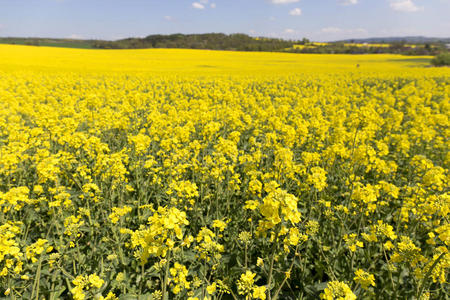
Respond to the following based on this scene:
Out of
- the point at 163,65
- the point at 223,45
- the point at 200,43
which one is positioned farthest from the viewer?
the point at 223,45

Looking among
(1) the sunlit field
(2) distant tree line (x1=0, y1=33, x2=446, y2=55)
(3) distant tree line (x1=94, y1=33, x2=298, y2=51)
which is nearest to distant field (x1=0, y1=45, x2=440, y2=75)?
(1) the sunlit field

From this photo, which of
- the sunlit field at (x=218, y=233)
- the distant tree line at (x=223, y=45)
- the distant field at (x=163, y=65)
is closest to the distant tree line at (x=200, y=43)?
the distant tree line at (x=223, y=45)

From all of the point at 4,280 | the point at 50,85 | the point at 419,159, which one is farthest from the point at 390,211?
the point at 50,85

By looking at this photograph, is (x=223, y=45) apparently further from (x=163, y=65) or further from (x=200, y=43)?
(x=163, y=65)

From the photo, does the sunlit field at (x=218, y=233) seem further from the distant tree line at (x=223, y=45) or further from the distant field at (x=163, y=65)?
the distant tree line at (x=223, y=45)

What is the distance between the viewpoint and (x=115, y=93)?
51.4 ft

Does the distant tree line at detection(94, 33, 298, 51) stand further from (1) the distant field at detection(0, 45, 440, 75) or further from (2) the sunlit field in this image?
(2) the sunlit field

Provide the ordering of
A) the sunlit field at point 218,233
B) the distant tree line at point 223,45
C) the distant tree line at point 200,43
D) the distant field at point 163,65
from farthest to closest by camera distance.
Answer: the distant tree line at point 200,43 < the distant tree line at point 223,45 < the distant field at point 163,65 < the sunlit field at point 218,233

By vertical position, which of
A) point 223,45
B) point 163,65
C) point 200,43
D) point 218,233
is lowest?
point 218,233

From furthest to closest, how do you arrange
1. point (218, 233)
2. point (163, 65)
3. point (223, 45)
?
point (223, 45) → point (163, 65) → point (218, 233)

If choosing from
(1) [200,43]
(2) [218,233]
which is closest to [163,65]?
(2) [218,233]

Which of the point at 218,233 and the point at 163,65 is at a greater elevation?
the point at 163,65

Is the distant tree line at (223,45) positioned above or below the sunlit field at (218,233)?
above

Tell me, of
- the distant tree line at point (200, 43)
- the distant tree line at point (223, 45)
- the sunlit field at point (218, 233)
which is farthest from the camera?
the distant tree line at point (200, 43)
